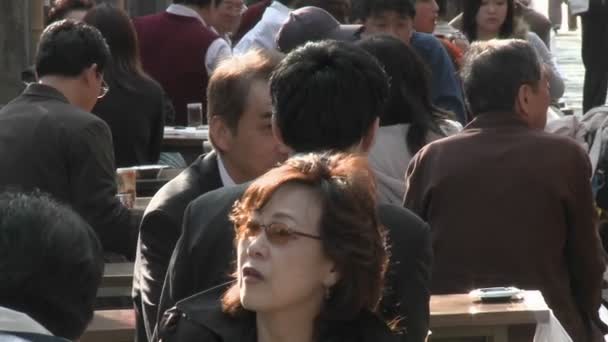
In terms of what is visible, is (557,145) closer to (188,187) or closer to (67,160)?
(188,187)

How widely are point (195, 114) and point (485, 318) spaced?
5702 millimetres

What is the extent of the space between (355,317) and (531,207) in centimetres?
242

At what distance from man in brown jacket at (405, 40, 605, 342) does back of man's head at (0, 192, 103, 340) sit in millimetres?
2927

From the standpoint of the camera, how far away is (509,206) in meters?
5.89

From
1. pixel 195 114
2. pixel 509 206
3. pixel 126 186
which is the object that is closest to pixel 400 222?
pixel 509 206

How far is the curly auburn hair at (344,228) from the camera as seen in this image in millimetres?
3512

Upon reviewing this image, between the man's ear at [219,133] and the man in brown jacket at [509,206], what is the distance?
1.34 m

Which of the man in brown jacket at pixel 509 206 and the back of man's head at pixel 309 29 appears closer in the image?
the man in brown jacket at pixel 509 206

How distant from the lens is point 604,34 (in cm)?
1644

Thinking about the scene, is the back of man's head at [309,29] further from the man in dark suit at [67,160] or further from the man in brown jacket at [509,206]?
the man in brown jacket at [509,206]

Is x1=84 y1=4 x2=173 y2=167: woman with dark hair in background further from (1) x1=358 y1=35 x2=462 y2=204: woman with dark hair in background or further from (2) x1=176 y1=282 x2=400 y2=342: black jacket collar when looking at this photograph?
(2) x1=176 y1=282 x2=400 y2=342: black jacket collar

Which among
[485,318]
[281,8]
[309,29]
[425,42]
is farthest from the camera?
[281,8]

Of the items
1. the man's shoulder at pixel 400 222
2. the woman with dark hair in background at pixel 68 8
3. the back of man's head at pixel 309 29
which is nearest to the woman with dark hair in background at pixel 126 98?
the back of man's head at pixel 309 29

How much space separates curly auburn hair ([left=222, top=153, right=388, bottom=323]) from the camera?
3.51 metres
